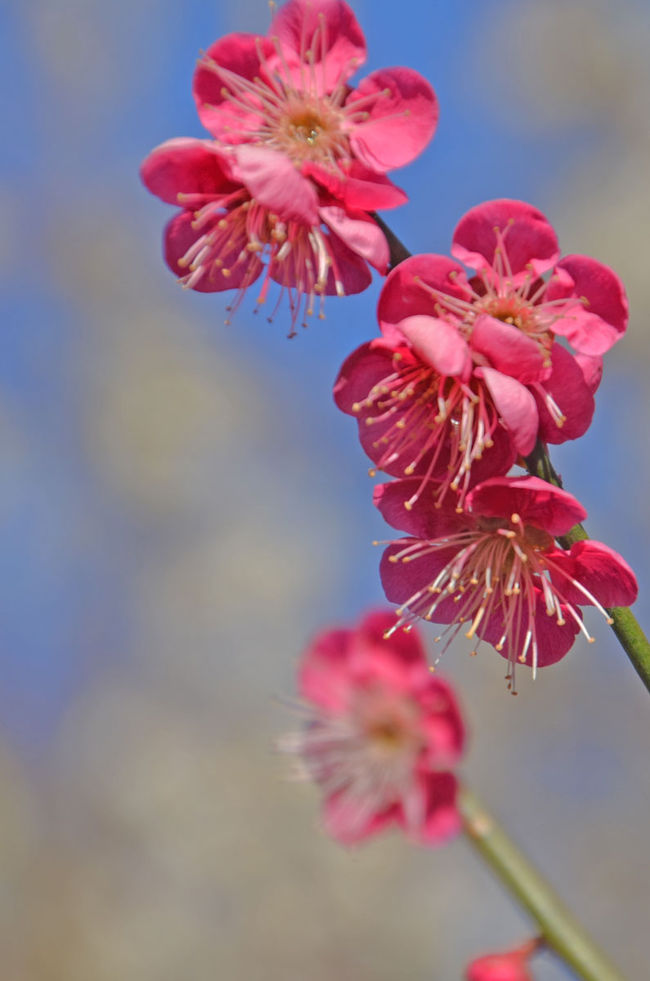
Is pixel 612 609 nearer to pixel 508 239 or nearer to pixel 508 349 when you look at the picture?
pixel 508 349

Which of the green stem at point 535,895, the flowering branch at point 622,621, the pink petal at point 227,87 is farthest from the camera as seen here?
the pink petal at point 227,87

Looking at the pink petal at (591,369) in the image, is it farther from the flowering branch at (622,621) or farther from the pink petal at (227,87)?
the pink petal at (227,87)

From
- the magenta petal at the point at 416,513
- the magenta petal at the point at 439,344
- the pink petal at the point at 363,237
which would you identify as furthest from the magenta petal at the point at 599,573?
the pink petal at the point at 363,237

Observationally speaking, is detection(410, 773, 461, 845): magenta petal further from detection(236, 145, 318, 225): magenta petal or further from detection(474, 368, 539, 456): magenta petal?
detection(236, 145, 318, 225): magenta petal

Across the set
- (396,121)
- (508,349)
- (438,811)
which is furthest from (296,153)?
(438,811)

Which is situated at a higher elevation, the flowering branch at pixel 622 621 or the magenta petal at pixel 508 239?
the magenta petal at pixel 508 239

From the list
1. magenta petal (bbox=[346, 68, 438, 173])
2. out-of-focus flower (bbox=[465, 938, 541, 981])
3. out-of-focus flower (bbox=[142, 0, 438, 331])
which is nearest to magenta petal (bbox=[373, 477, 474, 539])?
out-of-focus flower (bbox=[142, 0, 438, 331])
